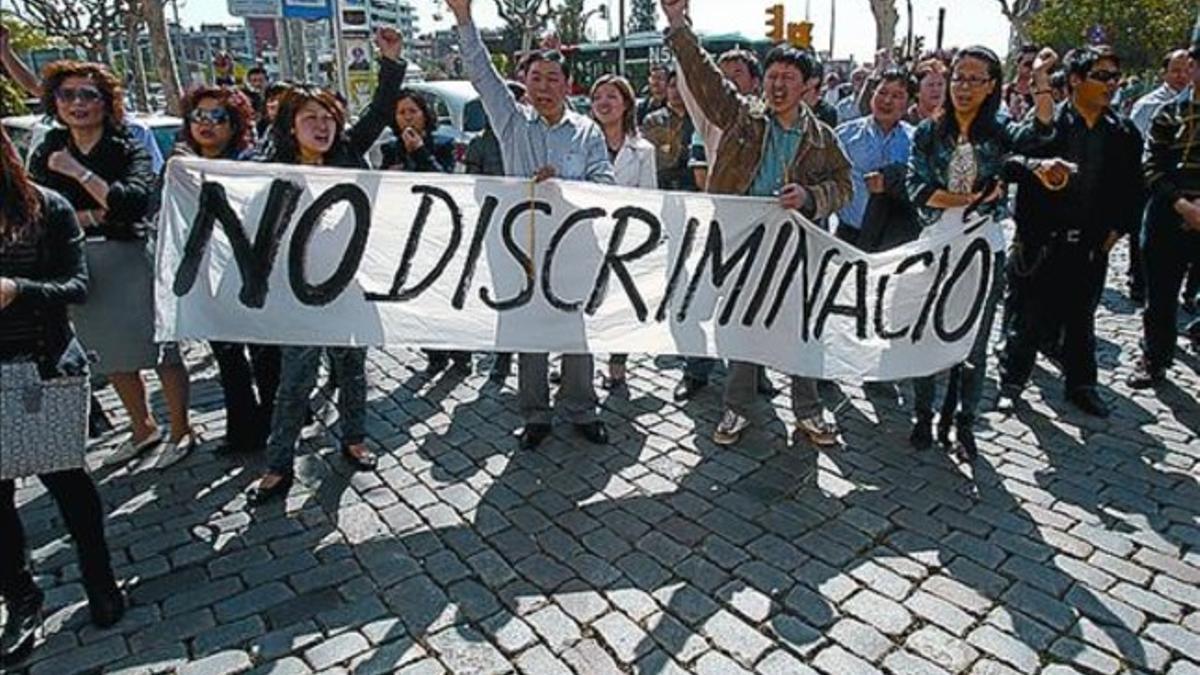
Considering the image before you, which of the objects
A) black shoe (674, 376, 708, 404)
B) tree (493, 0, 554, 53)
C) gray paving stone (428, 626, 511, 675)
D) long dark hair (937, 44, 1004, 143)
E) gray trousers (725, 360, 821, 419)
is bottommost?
gray paving stone (428, 626, 511, 675)

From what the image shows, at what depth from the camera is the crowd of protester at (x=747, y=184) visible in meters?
3.73

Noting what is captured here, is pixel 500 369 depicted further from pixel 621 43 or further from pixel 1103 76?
pixel 621 43

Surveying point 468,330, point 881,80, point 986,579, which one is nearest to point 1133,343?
point 881,80

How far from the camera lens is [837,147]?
A: 404cm

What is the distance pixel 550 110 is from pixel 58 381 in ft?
8.04

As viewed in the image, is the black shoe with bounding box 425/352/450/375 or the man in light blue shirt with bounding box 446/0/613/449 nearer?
the man in light blue shirt with bounding box 446/0/613/449

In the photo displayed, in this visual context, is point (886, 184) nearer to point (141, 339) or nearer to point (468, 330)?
point (468, 330)

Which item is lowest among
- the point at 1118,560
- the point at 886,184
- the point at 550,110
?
the point at 1118,560

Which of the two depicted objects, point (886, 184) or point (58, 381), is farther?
point (886, 184)

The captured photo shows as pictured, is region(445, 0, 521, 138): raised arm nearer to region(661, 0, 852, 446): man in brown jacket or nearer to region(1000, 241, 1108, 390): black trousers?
region(661, 0, 852, 446): man in brown jacket

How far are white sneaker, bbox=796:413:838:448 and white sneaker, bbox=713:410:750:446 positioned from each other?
30cm

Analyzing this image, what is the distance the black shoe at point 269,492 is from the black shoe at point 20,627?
965mm

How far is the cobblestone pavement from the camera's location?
2.75 metres

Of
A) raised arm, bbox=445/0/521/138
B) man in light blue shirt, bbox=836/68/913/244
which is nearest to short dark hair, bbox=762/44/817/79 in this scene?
man in light blue shirt, bbox=836/68/913/244
